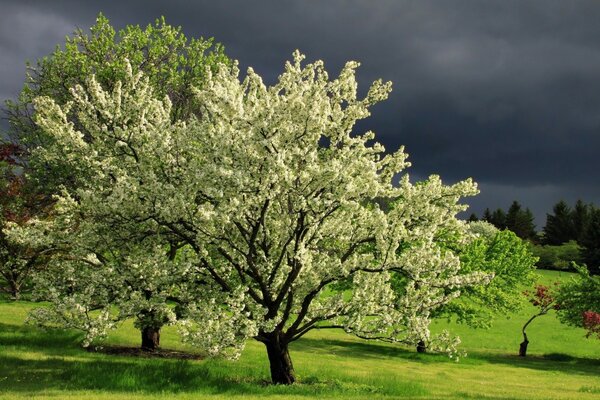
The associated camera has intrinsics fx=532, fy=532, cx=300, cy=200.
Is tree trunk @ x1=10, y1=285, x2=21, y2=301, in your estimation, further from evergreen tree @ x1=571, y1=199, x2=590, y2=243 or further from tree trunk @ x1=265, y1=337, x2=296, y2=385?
evergreen tree @ x1=571, y1=199, x2=590, y2=243

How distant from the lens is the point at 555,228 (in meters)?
147

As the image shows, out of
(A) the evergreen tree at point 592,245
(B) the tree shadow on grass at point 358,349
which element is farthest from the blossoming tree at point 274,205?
(A) the evergreen tree at point 592,245

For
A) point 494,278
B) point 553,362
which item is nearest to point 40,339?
point 494,278

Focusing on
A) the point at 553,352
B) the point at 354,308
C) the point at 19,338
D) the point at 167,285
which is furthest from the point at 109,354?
the point at 553,352

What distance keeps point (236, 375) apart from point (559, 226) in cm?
14421

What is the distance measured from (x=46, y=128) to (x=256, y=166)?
9037 millimetres

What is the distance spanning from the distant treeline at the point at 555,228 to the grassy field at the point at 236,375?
8199cm

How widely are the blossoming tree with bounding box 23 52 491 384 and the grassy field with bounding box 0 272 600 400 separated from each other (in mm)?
2453

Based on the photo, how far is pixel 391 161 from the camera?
21.8m

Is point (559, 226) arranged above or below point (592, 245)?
above

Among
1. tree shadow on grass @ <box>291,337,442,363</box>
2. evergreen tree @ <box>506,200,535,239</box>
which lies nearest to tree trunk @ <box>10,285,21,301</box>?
tree shadow on grass @ <box>291,337,442,363</box>

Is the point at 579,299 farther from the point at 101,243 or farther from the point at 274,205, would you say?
the point at 101,243

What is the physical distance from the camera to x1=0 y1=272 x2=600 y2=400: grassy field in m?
19.5

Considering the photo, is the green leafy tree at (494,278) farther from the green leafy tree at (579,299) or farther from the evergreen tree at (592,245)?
the evergreen tree at (592,245)
